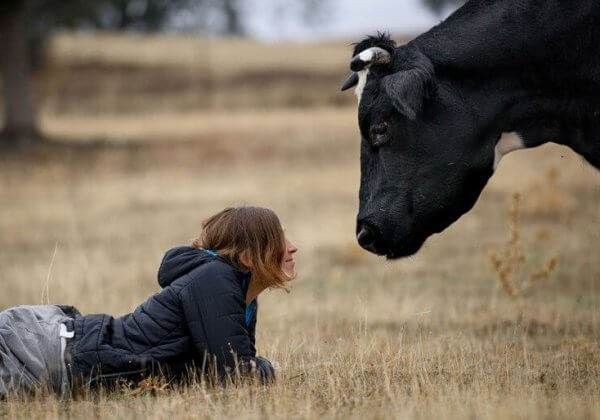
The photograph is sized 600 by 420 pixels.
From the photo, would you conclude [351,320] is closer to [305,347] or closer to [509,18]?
[305,347]

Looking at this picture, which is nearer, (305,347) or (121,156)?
(305,347)

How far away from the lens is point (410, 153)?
6.73 metres

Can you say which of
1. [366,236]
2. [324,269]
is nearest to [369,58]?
[366,236]

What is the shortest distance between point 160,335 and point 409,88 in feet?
7.82

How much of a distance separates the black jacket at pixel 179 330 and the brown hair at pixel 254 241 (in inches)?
5.8

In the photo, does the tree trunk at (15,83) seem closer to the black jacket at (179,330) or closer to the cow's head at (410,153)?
the cow's head at (410,153)

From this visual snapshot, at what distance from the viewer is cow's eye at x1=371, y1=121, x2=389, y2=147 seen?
22.0ft

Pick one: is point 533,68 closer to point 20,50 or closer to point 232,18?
point 20,50

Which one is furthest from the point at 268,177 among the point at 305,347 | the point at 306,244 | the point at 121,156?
the point at 305,347

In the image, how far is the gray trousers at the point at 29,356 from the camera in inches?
233

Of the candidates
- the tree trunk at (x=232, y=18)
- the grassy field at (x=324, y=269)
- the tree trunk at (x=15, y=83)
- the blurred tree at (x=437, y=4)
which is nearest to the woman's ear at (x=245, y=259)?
the grassy field at (x=324, y=269)

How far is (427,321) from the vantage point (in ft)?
33.3

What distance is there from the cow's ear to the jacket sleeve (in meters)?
1.69

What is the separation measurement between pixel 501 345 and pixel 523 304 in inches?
116
